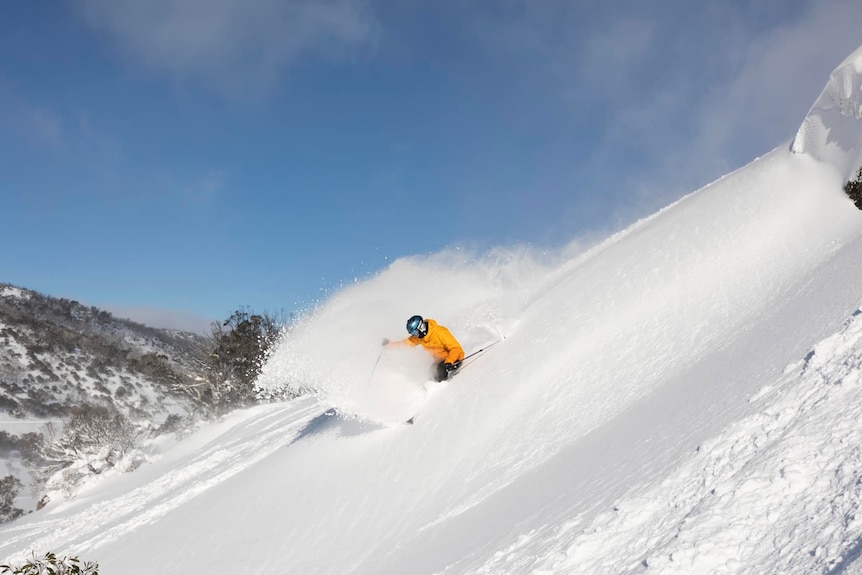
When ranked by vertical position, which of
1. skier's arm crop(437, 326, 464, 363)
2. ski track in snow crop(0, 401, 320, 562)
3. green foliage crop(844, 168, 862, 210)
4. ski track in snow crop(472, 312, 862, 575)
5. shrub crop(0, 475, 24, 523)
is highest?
shrub crop(0, 475, 24, 523)

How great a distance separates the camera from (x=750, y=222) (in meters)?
7.46

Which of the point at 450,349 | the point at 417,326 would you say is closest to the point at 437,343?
the point at 450,349

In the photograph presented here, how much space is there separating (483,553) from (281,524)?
13.0ft

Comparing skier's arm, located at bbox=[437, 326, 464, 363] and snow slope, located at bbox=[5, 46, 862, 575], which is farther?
skier's arm, located at bbox=[437, 326, 464, 363]

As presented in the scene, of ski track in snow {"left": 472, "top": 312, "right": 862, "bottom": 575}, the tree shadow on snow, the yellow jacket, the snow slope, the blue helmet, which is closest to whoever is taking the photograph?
ski track in snow {"left": 472, "top": 312, "right": 862, "bottom": 575}

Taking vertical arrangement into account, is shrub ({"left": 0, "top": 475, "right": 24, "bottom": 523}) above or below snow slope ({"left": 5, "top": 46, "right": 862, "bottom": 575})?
above

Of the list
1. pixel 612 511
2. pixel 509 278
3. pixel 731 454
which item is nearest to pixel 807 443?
pixel 731 454

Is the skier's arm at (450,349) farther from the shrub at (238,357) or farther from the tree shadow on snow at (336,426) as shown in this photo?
the shrub at (238,357)

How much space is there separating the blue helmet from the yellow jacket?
0.07m

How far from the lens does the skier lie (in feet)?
28.1

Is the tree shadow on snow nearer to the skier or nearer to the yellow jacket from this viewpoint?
the skier

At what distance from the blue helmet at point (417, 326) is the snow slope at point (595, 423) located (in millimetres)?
578

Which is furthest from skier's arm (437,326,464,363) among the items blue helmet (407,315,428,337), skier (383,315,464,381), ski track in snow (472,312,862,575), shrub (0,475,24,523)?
shrub (0,475,24,523)

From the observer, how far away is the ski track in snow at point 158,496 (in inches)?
447
